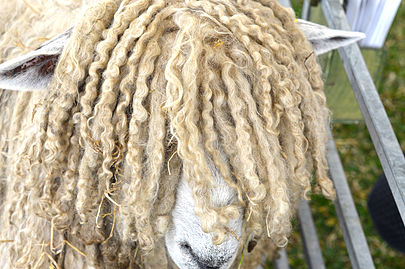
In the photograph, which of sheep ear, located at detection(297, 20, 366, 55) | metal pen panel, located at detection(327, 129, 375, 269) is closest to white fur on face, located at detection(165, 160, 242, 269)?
sheep ear, located at detection(297, 20, 366, 55)

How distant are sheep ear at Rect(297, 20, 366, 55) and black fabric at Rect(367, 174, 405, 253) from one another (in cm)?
149

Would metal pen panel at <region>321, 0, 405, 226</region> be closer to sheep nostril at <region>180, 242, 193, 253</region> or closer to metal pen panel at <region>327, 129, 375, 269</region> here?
metal pen panel at <region>327, 129, 375, 269</region>

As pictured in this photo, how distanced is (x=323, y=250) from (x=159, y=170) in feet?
8.01

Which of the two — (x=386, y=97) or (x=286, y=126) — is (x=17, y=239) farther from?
(x=386, y=97)

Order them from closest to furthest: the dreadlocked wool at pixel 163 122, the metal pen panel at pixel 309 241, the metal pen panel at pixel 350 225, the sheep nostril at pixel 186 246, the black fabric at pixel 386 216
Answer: the dreadlocked wool at pixel 163 122 → the sheep nostril at pixel 186 246 → the metal pen panel at pixel 350 225 → the metal pen panel at pixel 309 241 → the black fabric at pixel 386 216

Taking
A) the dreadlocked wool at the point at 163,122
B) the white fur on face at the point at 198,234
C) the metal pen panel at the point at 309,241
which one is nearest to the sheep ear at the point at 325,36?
the dreadlocked wool at the point at 163,122

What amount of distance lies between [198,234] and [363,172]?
279 cm

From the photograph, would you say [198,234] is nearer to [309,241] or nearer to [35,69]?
[35,69]

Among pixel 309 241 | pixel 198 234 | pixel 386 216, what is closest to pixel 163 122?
pixel 198 234

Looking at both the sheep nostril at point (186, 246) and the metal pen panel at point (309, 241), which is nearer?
the sheep nostril at point (186, 246)

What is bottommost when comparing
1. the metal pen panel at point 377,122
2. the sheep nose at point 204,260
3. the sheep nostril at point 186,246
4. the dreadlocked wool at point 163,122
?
the sheep nose at point 204,260

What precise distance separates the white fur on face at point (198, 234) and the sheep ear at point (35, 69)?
0.56 m

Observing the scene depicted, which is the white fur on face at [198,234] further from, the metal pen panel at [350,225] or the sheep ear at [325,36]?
the metal pen panel at [350,225]

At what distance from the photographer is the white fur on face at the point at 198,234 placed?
4.66 ft
